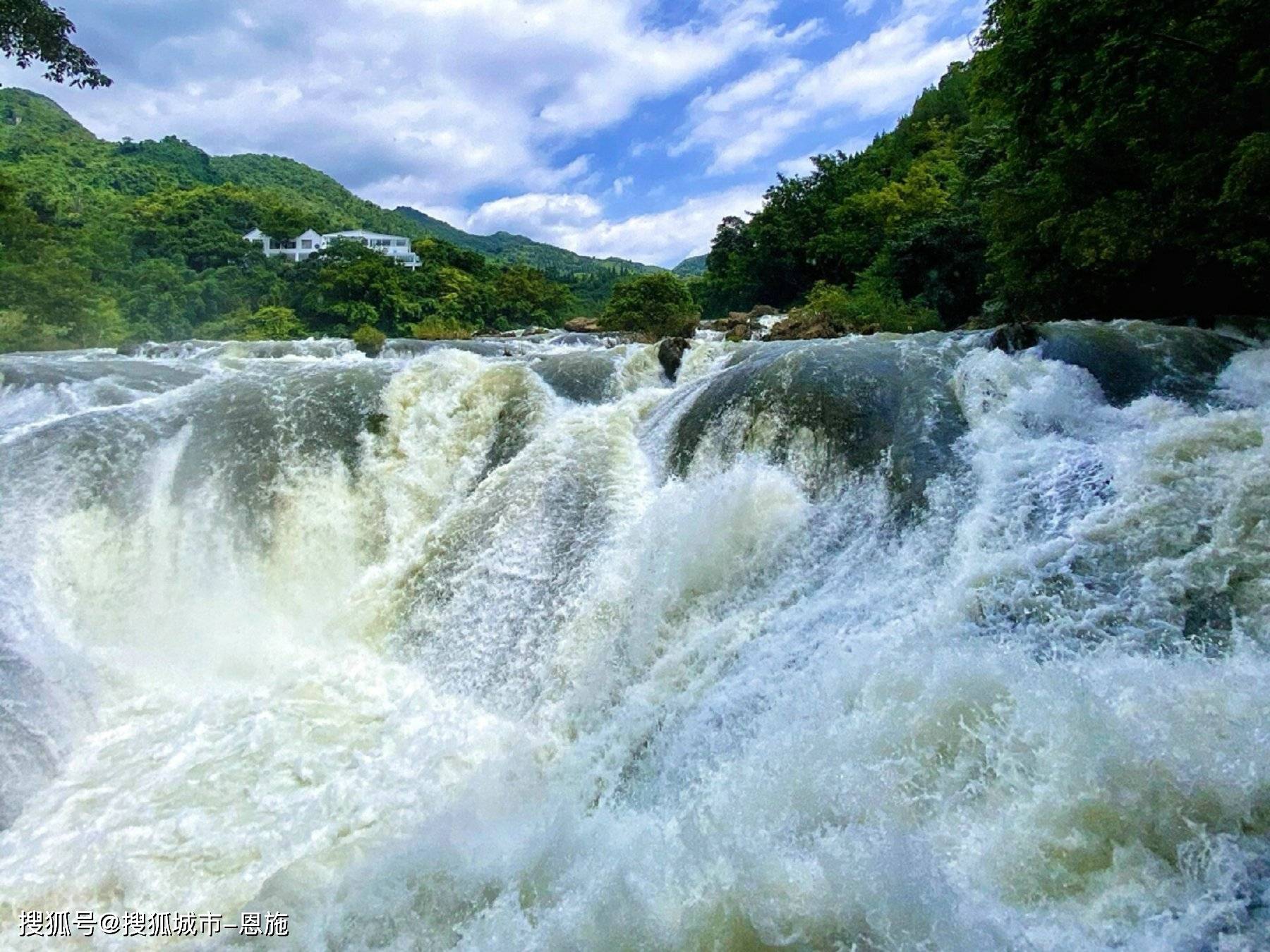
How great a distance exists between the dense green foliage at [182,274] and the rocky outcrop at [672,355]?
20667 mm

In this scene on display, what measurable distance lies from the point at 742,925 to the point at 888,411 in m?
5.14

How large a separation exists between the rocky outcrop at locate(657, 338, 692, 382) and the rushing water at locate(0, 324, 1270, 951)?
160cm

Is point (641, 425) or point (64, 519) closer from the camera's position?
point (64, 519)

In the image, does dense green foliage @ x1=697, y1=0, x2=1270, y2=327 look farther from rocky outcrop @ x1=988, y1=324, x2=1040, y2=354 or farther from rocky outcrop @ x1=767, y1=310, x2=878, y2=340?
rocky outcrop @ x1=767, y1=310, x2=878, y2=340

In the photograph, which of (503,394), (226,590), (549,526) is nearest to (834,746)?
(549,526)

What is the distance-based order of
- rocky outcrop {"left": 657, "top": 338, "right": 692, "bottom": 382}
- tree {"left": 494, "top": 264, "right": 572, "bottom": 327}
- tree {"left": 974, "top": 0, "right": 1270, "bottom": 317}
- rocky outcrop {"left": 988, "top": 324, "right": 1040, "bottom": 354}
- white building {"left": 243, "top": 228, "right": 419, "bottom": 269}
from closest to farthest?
tree {"left": 974, "top": 0, "right": 1270, "bottom": 317}, rocky outcrop {"left": 988, "top": 324, "right": 1040, "bottom": 354}, rocky outcrop {"left": 657, "top": 338, "right": 692, "bottom": 382}, tree {"left": 494, "top": 264, "right": 572, "bottom": 327}, white building {"left": 243, "top": 228, "right": 419, "bottom": 269}

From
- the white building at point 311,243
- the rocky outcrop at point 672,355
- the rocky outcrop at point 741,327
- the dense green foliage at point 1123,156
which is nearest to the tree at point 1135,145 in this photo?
the dense green foliage at point 1123,156

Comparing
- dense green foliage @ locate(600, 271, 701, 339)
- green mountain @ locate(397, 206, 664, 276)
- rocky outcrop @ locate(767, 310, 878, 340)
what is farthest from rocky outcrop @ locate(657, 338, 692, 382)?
green mountain @ locate(397, 206, 664, 276)

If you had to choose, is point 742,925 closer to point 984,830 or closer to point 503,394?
point 984,830

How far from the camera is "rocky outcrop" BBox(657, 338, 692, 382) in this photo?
11.0 meters

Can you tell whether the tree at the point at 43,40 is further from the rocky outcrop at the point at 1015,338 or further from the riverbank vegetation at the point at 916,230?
the rocky outcrop at the point at 1015,338

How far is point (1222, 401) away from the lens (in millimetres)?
6383

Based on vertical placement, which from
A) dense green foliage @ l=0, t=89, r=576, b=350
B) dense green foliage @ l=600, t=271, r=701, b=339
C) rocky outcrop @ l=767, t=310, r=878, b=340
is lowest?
rocky outcrop @ l=767, t=310, r=878, b=340

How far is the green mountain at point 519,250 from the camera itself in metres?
118
